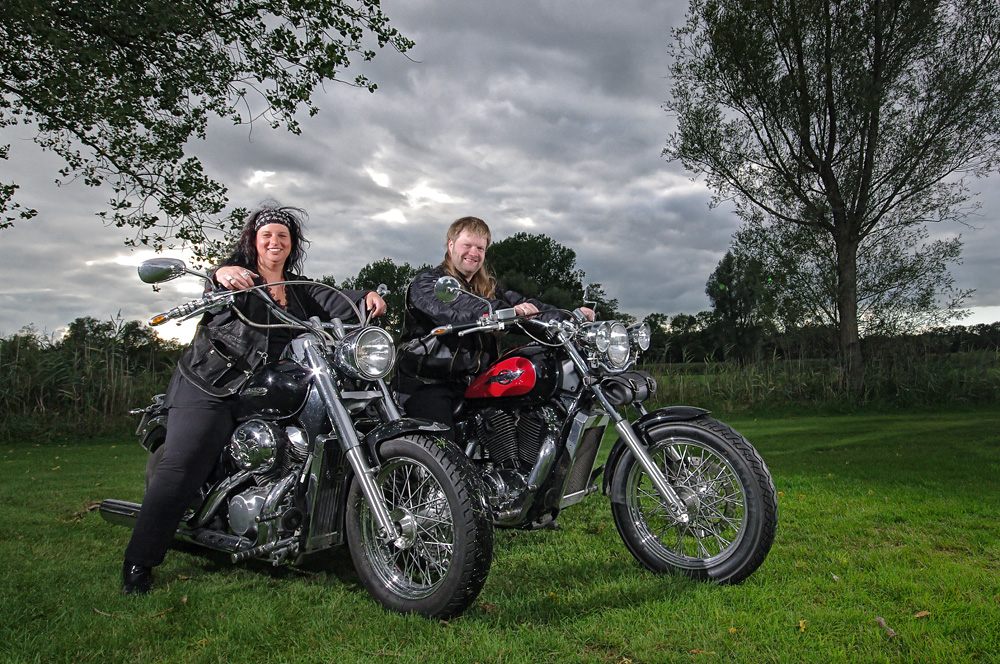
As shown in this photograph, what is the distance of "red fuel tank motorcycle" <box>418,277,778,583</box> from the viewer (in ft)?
10.1

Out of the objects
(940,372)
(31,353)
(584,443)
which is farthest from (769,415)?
(31,353)

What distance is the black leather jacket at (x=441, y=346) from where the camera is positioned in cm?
372

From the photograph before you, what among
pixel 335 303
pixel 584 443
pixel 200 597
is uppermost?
pixel 335 303

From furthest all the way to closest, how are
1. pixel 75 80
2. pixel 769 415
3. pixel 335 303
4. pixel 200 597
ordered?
1. pixel 769 415
2. pixel 75 80
3. pixel 335 303
4. pixel 200 597

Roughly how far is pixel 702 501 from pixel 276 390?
2.01 metres

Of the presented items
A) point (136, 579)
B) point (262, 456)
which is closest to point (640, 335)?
point (262, 456)

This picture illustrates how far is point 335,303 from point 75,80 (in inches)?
387

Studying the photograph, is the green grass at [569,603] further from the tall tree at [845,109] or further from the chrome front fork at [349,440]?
the tall tree at [845,109]

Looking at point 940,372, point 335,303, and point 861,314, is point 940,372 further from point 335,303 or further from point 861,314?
point 335,303

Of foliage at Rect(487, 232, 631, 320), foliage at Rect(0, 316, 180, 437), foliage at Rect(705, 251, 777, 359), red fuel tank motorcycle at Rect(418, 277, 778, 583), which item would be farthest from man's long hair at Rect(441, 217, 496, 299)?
foliage at Rect(487, 232, 631, 320)

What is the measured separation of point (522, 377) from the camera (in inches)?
138

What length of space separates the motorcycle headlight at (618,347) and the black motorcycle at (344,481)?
3.15 feet

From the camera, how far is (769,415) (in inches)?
536

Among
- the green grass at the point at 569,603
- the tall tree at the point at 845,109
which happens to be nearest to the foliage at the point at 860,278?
the tall tree at the point at 845,109
